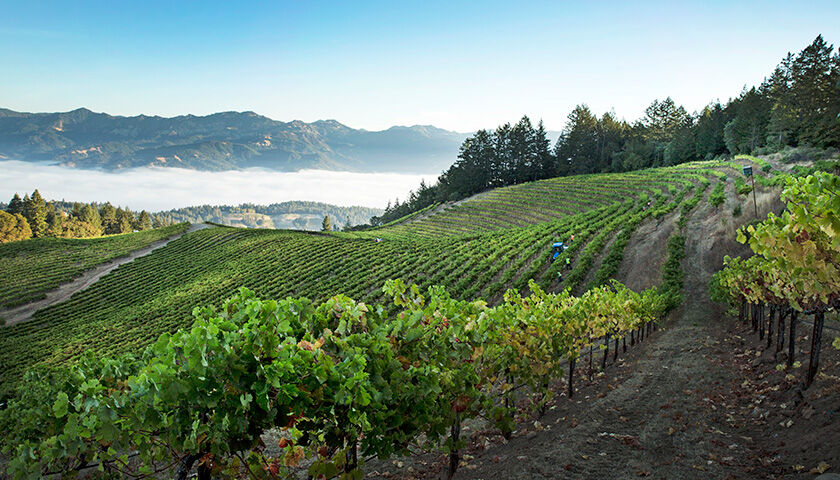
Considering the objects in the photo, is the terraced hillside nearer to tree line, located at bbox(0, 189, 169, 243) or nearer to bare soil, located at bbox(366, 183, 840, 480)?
bare soil, located at bbox(366, 183, 840, 480)

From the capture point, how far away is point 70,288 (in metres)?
66.4

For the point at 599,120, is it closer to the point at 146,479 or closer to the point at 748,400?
the point at 748,400

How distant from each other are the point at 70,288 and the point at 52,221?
60865 mm

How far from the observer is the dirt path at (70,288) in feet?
185

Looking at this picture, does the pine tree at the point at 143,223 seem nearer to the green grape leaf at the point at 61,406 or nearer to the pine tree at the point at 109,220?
the pine tree at the point at 109,220

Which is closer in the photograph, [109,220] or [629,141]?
[629,141]

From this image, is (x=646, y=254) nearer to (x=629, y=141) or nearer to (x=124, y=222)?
(x=629, y=141)

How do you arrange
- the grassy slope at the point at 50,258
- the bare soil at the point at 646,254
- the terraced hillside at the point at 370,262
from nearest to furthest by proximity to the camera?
the bare soil at the point at 646,254
the terraced hillside at the point at 370,262
the grassy slope at the point at 50,258

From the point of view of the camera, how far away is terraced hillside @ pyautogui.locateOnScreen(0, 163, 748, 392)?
39.9m

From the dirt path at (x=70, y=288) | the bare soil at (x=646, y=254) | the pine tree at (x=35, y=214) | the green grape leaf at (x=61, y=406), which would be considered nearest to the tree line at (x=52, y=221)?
the pine tree at (x=35, y=214)

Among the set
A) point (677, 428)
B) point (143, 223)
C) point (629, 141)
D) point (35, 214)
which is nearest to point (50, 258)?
point (35, 214)

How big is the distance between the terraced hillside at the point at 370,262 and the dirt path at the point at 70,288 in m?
2.38

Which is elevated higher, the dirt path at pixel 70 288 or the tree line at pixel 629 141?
the tree line at pixel 629 141

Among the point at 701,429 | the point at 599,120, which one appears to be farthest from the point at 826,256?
the point at 599,120
